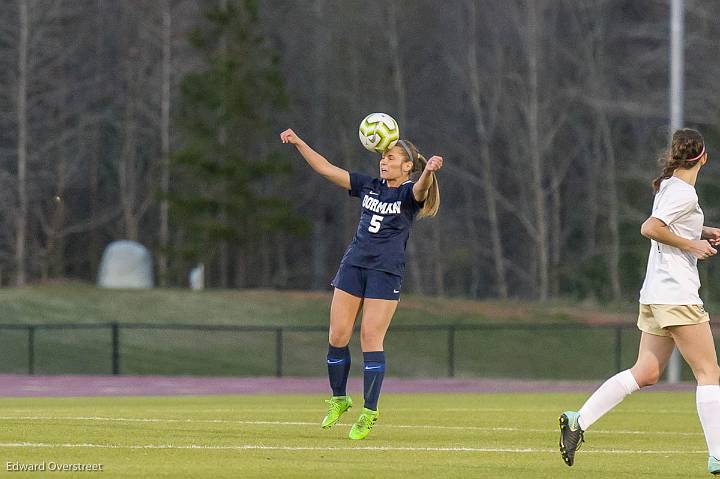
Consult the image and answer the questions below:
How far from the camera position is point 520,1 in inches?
2322

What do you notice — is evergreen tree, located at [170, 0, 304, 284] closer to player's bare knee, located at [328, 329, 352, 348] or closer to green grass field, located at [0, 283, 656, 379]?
green grass field, located at [0, 283, 656, 379]

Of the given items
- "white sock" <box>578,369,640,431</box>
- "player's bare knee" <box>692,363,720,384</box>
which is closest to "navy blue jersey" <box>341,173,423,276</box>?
"white sock" <box>578,369,640,431</box>

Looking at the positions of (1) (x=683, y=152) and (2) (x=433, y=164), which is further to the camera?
(2) (x=433, y=164)

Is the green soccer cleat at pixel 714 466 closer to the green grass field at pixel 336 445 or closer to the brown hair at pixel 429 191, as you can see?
the green grass field at pixel 336 445

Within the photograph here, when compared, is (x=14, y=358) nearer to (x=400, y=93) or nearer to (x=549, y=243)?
(x=400, y=93)

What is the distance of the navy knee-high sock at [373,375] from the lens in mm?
11938

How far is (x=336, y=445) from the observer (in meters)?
11.1

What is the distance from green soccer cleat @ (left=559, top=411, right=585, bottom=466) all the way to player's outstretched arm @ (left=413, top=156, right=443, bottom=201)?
2.17 metres

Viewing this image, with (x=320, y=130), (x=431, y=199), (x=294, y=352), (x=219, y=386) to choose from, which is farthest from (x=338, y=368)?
(x=320, y=130)

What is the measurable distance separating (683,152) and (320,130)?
52799mm

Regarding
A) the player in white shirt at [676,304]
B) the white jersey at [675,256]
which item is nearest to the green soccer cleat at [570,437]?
the player in white shirt at [676,304]

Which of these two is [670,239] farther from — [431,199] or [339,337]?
[339,337]

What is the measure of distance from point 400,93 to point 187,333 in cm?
2157

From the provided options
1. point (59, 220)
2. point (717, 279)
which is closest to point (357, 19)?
point (59, 220)
